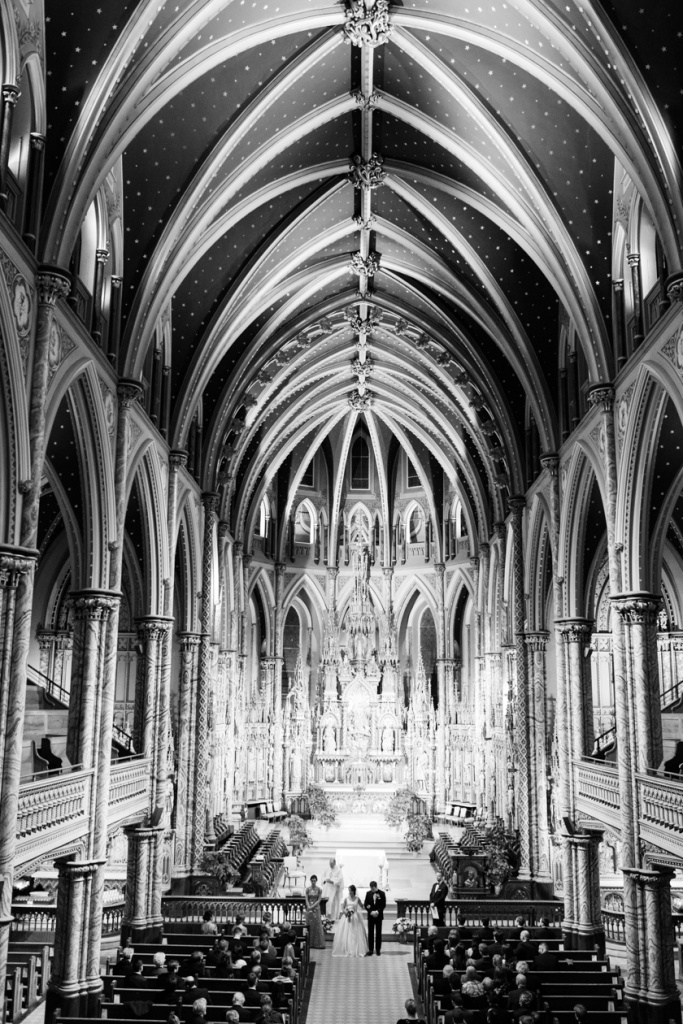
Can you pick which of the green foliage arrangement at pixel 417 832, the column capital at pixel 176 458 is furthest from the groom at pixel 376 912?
the green foliage arrangement at pixel 417 832

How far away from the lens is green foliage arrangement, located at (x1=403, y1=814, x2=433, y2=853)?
34.6m

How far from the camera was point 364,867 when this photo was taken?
32.1 m

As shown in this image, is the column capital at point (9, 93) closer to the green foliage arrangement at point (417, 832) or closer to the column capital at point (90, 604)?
the column capital at point (90, 604)

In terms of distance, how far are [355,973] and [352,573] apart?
27222mm

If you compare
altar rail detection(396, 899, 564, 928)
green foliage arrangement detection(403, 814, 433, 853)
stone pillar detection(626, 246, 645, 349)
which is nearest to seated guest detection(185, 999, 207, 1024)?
altar rail detection(396, 899, 564, 928)

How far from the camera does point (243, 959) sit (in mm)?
16359

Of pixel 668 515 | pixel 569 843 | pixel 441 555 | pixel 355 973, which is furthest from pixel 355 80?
pixel 441 555

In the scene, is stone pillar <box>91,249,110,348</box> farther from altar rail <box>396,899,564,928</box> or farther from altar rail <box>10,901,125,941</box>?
altar rail <box>396,899,564,928</box>

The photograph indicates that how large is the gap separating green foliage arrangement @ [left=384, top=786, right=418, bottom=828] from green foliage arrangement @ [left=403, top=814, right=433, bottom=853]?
1.03 metres

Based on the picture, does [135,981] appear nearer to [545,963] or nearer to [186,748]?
[545,963]

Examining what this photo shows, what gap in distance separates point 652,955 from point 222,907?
11.6m

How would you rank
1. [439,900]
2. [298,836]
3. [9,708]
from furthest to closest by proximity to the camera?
[298,836], [439,900], [9,708]

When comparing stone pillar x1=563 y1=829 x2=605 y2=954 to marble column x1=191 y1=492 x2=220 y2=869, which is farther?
marble column x1=191 y1=492 x2=220 y2=869

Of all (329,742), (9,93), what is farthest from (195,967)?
(329,742)
